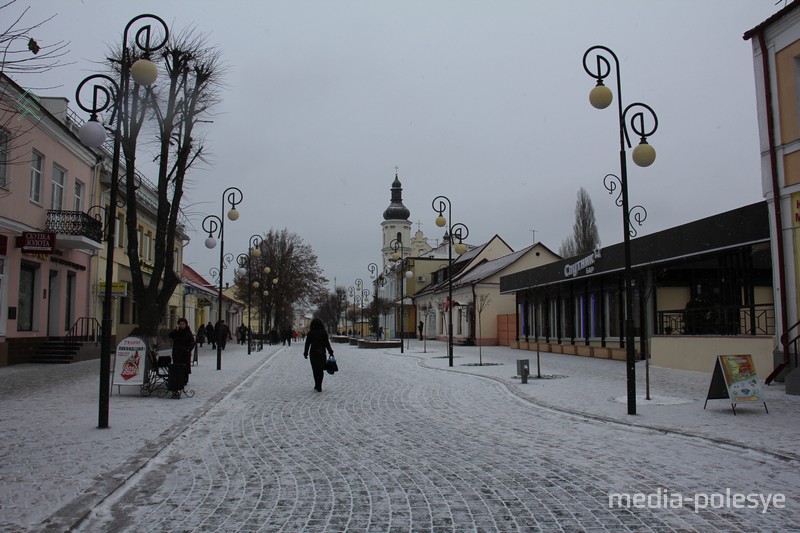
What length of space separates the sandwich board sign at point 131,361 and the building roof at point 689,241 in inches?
575

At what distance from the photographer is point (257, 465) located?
7.06 meters

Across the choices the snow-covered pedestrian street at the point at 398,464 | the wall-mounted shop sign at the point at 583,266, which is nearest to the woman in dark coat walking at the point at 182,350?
the snow-covered pedestrian street at the point at 398,464

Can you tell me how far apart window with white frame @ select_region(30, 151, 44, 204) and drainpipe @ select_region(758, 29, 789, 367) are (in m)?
22.2

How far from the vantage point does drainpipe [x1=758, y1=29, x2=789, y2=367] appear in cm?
1430

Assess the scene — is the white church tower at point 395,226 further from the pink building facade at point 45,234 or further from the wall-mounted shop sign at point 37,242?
the wall-mounted shop sign at point 37,242

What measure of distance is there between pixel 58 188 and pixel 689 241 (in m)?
22.3

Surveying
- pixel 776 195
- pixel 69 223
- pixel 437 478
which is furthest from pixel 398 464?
pixel 69 223

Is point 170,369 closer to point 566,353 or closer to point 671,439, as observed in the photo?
point 671,439

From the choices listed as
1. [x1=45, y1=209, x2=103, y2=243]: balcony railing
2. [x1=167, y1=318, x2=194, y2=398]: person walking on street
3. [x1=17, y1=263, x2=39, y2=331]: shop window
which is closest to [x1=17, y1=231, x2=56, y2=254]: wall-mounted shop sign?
[x1=17, y1=263, x2=39, y2=331]: shop window

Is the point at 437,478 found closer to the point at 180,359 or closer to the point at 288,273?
the point at 180,359

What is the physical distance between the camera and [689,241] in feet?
61.8

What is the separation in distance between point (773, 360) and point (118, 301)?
1130 inches

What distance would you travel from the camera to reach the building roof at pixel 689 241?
15992mm

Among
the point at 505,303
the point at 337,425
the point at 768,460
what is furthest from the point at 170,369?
the point at 505,303
